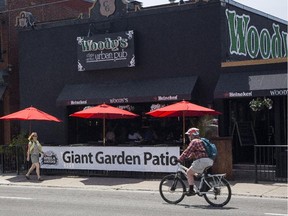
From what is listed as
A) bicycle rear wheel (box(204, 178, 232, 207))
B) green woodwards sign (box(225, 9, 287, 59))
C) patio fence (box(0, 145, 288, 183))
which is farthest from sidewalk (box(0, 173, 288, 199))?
green woodwards sign (box(225, 9, 287, 59))

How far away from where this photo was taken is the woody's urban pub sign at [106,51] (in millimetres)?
20312

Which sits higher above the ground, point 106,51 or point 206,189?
point 106,51

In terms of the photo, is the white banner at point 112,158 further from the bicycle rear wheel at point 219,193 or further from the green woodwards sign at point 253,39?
the green woodwards sign at point 253,39

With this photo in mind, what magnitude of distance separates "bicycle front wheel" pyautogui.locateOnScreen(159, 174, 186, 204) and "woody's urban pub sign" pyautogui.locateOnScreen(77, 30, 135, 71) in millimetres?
9038

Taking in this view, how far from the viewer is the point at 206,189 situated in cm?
1143

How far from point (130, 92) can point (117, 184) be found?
200 inches

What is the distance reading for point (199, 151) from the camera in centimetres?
1148

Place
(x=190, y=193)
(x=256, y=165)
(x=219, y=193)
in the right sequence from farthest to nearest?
(x=256, y=165) → (x=190, y=193) → (x=219, y=193)

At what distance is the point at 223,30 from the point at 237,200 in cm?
808

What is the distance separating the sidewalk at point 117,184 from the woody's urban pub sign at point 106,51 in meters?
5.23

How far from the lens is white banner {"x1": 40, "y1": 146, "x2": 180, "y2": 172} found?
53.7ft

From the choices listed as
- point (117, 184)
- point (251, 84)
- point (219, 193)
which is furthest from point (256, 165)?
point (117, 184)

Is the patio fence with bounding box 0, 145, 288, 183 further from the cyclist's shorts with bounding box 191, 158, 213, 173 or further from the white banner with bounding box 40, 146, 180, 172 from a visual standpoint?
the cyclist's shorts with bounding box 191, 158, 213, 173

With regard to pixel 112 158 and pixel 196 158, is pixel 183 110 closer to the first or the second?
pixel 112 158
